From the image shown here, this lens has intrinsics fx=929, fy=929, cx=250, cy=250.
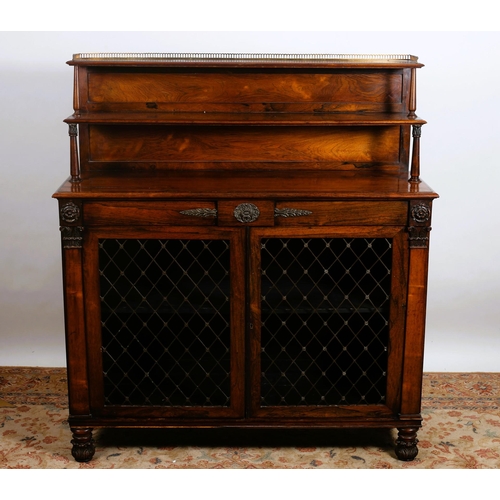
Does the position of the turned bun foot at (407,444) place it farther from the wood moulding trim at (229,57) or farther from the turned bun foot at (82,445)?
the wood moulding trim at (229,57)

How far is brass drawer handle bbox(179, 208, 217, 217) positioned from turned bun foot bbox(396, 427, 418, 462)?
1040mm

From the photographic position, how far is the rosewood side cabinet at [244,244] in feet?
10.4

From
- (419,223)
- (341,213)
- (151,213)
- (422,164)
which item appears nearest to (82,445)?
(151,213)

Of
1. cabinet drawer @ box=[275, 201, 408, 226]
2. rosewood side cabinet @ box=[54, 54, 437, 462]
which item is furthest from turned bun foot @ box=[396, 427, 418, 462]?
cabinet drawer @ box=[275, 201, 408, 226]

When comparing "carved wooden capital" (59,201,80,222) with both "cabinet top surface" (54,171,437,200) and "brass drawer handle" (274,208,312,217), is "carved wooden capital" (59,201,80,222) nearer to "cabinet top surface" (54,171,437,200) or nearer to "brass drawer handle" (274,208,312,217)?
"cabinet top surface" (54,171,437,200)

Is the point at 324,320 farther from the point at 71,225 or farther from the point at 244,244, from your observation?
the point at 71,225

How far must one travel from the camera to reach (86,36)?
3918 millimetres

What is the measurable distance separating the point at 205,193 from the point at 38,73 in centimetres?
126

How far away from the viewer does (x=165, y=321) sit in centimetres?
330

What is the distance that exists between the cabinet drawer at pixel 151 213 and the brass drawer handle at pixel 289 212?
0.70 ft

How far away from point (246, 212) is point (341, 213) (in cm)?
32

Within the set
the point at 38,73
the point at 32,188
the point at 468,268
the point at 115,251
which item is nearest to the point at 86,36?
the point at 38,73

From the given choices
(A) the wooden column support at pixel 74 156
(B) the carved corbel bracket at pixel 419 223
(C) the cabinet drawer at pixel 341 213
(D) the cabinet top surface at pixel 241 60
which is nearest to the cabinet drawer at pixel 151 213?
(A) the wooden column support at pixel 74 156

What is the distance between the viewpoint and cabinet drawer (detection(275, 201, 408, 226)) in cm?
315
